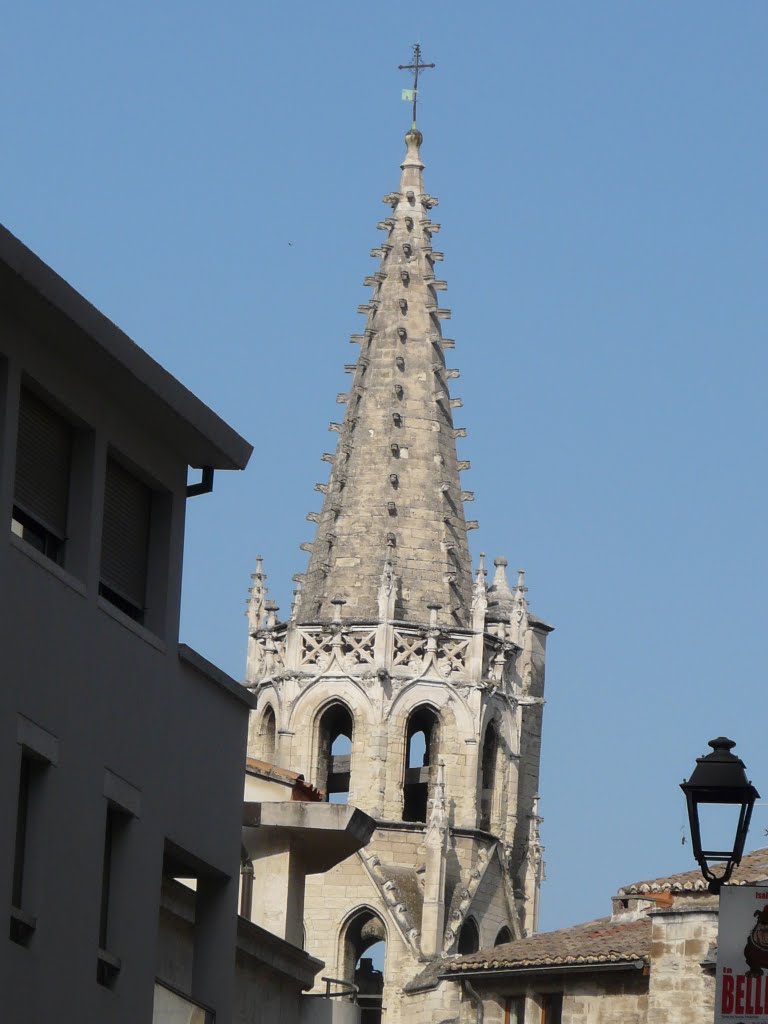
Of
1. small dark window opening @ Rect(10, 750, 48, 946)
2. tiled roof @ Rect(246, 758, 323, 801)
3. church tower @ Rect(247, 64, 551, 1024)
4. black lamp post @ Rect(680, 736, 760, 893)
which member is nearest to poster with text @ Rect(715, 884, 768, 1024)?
black lamp post @ Rect(680, 736, 760, 893)

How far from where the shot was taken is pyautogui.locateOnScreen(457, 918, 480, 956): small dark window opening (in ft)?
259

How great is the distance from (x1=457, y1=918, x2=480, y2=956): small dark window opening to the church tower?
0.18 feet

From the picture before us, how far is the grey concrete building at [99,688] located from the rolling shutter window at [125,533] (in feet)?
0.08

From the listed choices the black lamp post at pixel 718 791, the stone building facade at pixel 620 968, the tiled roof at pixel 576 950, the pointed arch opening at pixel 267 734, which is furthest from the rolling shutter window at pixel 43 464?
the pointed arch opening at pixel 267 734

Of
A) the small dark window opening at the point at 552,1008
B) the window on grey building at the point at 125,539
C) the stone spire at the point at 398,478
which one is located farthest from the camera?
the stone spire at the point at 398,478

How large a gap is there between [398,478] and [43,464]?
187 ft

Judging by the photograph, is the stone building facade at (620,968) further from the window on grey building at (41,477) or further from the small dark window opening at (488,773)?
the small dark window opening at (488,773)

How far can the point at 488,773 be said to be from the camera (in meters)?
82.2

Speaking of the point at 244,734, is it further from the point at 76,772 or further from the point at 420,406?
the point at 420,406

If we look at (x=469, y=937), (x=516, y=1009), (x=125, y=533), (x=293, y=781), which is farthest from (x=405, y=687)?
(x=125, y=533)

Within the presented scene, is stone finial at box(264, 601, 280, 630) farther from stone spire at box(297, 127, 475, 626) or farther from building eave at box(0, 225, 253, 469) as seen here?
building eave at box(0, 225, 253, 469)

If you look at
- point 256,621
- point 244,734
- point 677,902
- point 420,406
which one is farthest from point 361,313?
point 244,734

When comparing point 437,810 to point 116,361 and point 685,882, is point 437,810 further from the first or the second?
point 116,361

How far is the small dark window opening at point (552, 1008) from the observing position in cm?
4953
